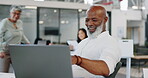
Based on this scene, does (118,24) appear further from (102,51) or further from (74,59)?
(74,59)

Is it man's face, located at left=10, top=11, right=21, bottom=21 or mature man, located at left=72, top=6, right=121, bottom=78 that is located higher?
man's face, located at left=10, top=11, right=21, bottom=21

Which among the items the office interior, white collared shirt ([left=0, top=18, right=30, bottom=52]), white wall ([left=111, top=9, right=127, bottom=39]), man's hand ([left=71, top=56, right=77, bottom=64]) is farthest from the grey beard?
white wall ([left=111, top=9, right=127, bottom=39])

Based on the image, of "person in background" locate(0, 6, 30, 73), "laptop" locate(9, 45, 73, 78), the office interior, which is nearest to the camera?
"laptop" locate(9, 45, 73, 78)

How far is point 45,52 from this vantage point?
80 centimetres

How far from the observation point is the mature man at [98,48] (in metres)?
0.91

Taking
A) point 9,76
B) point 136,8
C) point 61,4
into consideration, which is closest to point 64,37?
point 61,4

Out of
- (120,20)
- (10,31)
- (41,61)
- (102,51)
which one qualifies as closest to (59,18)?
(120,20)

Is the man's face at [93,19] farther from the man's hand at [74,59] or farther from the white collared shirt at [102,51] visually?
the man's hand at [74,59]

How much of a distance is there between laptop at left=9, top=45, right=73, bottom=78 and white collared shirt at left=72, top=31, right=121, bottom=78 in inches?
9.4

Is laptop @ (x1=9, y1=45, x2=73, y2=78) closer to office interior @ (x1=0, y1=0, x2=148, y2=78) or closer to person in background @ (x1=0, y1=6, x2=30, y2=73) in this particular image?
person in background @ (x1=0, y1=6, x2=30, y2=73)

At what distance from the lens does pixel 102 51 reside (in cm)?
107

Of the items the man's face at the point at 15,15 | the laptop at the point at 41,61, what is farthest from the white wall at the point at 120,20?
the laptop at the point at 41,61

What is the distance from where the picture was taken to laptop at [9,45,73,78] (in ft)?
2.51

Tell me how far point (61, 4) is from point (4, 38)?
8366 mm
